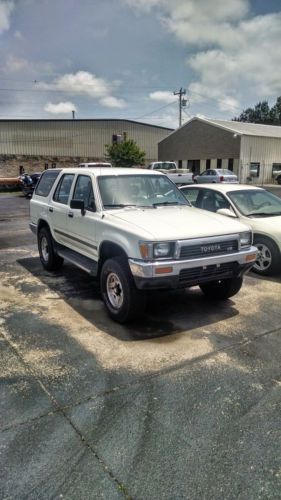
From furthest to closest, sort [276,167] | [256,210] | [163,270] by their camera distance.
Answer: [276,167], [256,210], [163,270]

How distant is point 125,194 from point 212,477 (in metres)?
3.80

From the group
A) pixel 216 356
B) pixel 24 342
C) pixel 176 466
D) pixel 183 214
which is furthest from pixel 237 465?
pixel 183 214

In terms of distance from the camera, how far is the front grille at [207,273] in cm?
433

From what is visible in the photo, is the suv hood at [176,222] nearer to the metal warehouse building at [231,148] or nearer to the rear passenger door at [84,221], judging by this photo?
the rear passenger door at [84,221]

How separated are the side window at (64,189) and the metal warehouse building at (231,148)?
109 ft

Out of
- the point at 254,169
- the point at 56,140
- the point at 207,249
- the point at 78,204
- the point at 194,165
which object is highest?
the point at 56,140

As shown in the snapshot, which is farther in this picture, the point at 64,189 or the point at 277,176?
the point at 277,176

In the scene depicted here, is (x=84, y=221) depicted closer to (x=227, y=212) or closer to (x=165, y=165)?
(x=227, y=212)

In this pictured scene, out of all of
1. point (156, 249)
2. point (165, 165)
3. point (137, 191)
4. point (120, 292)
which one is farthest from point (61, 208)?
point (165, 165)

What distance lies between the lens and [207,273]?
14.8 feet

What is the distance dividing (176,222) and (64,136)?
5113 cm

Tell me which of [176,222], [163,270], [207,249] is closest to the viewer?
[163,270]

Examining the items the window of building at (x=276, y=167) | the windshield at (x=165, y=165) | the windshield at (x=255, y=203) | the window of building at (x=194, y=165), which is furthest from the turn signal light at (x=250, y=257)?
the window of building at (x=194, y=165)

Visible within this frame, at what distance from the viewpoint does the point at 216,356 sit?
392 centimetres
